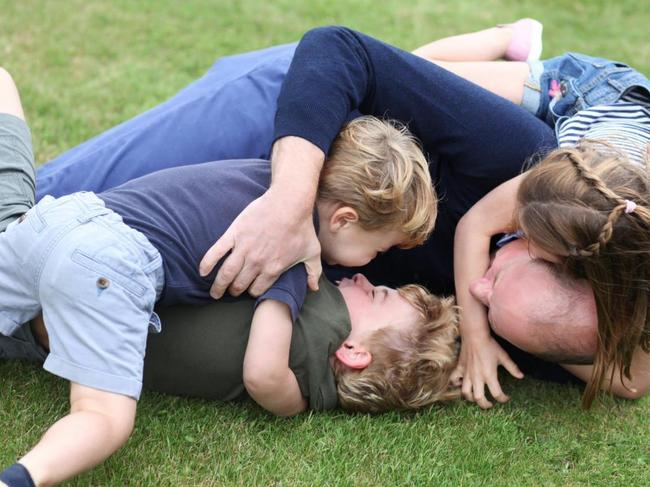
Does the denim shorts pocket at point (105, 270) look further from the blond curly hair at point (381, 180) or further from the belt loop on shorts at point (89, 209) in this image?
the blond curly hair at point (381, 180)

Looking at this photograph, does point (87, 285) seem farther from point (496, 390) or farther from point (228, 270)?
point (496, 390)

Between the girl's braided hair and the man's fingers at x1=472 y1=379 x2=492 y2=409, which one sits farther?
the man's fingers at x1=472 y1=379 x2=492 y2=409

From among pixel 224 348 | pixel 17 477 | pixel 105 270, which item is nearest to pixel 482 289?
pixel 224 348

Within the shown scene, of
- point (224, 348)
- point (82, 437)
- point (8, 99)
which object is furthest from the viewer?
point (8, 99)

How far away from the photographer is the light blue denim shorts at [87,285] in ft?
7.61

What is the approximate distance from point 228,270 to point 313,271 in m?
0.29

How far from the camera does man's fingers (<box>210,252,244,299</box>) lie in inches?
99.1

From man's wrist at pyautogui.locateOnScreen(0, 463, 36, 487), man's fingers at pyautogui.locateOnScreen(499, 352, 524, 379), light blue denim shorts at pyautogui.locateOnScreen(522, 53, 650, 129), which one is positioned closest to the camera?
man's wrist at pyautogui.locateOnScreen(0, 463, 36, 487)

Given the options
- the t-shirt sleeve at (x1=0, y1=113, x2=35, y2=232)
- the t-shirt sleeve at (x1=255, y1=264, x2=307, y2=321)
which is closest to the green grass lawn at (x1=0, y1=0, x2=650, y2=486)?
the t-shirt sleeve at (x1=255, y1=264, x2=307, y2=321)

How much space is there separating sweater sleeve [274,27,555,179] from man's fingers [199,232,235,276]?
461 millimetres

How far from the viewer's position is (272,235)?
2.52 m

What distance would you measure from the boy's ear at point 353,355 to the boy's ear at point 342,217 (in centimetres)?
38

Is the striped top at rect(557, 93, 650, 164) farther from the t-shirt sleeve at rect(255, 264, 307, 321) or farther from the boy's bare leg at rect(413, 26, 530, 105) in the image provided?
the t-shirt sleeve at rect(255, 264, 307, 321)

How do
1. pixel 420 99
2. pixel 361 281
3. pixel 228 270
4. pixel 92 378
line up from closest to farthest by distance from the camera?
pixel 92 378
pixel 228 270
pixel 420 99
pixel 361 281
